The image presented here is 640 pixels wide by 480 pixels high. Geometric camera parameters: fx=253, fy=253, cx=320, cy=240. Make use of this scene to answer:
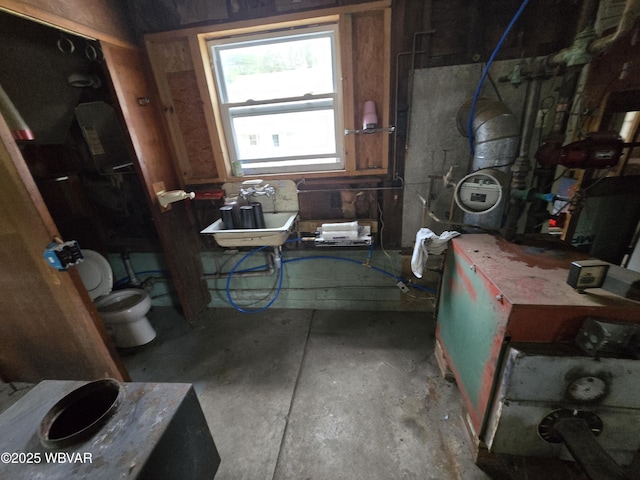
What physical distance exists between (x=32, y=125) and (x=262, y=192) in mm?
1812

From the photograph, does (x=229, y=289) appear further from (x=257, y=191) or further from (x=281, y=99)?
(x=281, y=99)

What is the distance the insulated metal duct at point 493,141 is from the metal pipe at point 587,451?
0.95m

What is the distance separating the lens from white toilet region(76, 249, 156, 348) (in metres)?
2.01

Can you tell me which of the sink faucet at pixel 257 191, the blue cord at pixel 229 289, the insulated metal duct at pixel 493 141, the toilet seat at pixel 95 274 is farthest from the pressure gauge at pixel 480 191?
the toilet seat at pixel 95 274

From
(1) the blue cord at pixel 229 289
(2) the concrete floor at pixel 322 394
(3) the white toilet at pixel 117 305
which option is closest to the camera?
(2) the concrete floor at pixel 322 394

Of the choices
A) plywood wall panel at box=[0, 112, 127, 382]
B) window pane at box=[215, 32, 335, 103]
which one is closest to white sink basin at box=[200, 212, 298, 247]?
plywood wall panel at box=[0, 112, 127, 382]

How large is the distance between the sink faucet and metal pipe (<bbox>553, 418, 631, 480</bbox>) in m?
2.06

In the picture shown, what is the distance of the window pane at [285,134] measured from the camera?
204cm

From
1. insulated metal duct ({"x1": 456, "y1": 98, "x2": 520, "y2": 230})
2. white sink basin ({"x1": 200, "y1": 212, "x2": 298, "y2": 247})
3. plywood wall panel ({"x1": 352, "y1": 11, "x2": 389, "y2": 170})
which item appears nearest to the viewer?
insulated metal duct ({"x1": 456, "y1": 98, "x2": 520, "y2": 230})

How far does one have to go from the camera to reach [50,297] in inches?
52.9

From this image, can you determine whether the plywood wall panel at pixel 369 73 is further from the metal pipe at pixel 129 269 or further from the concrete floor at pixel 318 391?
the metal pipe at pixel 129 269

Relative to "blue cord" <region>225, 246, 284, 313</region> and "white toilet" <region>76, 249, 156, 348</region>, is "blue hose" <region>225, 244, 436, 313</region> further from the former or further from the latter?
"white toilet" <region>76, 249, 156, 348</region>

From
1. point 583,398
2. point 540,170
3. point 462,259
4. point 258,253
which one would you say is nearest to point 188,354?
point 258,253

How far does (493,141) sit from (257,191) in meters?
1.64
